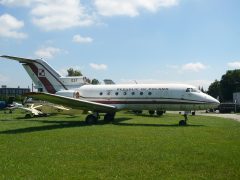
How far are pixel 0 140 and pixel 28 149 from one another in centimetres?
339

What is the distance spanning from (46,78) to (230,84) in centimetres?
9235

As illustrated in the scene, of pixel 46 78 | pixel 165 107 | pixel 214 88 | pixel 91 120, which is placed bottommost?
pixel 91 120

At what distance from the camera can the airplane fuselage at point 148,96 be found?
1023 inches

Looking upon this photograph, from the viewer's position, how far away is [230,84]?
371ft

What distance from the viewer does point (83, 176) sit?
841 cm

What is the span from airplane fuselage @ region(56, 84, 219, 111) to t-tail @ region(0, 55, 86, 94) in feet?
2.80

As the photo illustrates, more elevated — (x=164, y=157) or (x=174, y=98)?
(x=174, y=98)

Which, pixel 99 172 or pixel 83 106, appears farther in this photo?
pixel 83 106

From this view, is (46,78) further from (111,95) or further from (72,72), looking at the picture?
(72,72)

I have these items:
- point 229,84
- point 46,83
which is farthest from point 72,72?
point 46,83

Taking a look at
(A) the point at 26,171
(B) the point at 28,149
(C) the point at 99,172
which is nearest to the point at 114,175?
(C) the point at 99,172

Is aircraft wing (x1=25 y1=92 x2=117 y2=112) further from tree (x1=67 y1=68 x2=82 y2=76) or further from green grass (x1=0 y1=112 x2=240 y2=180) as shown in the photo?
tree (x1=67 y1=68 x2=82 y2=76)

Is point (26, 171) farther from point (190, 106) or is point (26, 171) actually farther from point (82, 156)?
point (190, 106)

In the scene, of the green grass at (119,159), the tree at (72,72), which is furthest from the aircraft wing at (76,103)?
the tree at (72,72)
